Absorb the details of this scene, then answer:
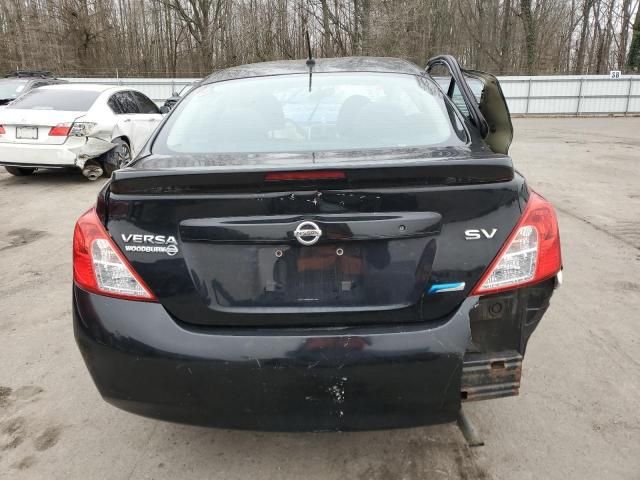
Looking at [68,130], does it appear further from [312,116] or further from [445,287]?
[445,287]

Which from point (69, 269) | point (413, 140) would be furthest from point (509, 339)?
point (69, 269)

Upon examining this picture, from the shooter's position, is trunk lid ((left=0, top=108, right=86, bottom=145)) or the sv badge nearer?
the sv badge

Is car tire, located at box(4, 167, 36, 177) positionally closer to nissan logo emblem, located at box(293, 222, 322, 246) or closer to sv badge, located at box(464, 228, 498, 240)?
nissan logo emblem, located at box(293, 222, 322, 246)

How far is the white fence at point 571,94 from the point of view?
79.4 feet

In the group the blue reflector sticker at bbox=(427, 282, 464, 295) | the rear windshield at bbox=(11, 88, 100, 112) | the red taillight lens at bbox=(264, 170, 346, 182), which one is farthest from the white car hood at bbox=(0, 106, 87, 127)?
the blue reflector sticker at bbox=(427, 282, 464, 295)

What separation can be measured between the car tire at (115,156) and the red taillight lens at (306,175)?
759 centimetres

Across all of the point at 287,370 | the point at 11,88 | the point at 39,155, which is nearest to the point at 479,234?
the point at 287,370

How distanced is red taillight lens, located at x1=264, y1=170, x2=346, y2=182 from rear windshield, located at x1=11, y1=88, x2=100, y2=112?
7.57 m

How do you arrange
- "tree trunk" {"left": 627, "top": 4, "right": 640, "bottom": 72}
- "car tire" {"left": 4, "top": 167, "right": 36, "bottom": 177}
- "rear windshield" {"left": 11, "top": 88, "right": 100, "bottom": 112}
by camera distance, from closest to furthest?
"rear windshield" {"left": 11, "top": 88, "right": 100, "bottom": 112}
"car tire" {"left": 4, "top": 167, "right": 36, "bottom": 177}
"tree trunk" {"left": 627, "top": 4, "right": 640, "bottom": 72}

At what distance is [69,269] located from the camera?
4750mm

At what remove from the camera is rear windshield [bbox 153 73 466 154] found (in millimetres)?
2422

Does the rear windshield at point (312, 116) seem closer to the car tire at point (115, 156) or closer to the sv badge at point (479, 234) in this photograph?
the sv badge at point (479, 234)

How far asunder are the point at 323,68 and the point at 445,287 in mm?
1786

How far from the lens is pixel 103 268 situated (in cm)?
198
